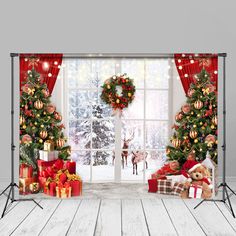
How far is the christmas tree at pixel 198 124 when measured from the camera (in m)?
6.55

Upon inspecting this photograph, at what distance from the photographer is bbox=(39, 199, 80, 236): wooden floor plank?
462cm

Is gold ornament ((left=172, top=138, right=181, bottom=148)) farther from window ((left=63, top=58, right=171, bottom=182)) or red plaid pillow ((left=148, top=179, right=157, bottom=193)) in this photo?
red plaid pillow ((left=148, top=179, right=157, bottom=193))

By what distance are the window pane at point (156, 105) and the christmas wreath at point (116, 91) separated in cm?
34

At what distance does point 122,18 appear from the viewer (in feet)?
21.7

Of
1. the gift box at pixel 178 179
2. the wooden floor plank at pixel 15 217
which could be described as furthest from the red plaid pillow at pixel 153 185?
the wooden floor plank at pixel 15 217

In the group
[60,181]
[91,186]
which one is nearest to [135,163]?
[91,186]

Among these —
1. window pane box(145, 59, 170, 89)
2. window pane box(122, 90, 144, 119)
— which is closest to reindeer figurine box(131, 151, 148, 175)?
window pane box(122, 90, 144, 119)

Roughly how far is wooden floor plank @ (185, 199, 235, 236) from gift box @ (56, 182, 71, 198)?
160 centimetres

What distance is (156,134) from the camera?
7.18 meters

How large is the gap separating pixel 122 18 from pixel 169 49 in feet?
2.72

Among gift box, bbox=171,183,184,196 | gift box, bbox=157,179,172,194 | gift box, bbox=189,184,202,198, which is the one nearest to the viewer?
gift box, bbox=189,184,202,198

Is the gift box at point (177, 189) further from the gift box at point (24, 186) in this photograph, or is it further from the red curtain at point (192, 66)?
the gift box at point (24, 186)

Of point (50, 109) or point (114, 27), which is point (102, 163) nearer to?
point (50, 109)

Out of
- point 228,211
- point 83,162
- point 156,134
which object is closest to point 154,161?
point 156,134
